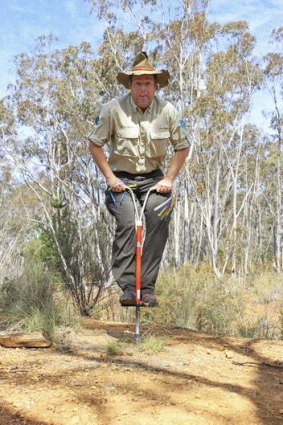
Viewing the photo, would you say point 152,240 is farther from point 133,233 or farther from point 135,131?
point 135,131

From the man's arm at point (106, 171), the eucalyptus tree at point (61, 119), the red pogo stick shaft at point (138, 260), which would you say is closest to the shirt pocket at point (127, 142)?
the man's arm at point (106, 171)

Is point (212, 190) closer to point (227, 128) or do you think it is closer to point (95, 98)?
point (227, 128)

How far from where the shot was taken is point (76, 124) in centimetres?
1847

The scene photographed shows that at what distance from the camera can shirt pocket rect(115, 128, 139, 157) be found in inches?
131

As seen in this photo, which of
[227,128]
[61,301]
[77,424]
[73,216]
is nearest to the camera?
[77,424]

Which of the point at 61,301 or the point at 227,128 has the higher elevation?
the point at 227,128

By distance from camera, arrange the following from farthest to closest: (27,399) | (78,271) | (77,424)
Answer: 1. (78,271)
2. (27,399)
3. (77,424)

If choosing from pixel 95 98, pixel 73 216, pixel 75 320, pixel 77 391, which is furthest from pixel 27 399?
pixel 95 98

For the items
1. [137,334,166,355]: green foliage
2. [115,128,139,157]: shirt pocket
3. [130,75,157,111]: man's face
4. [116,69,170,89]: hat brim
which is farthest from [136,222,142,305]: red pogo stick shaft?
[116,69,170,89]: hat brim

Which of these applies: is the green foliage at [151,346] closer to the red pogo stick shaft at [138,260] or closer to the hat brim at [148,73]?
the red pogo stick shaft at [138,260]

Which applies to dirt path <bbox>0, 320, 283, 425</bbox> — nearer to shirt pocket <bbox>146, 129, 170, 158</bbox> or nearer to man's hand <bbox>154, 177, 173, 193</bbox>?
man's hand <bbox>154, 177, 173, 193</bbox>

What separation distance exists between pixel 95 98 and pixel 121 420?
54.6 ft

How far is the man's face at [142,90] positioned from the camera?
329cm

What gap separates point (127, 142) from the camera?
3346mm
